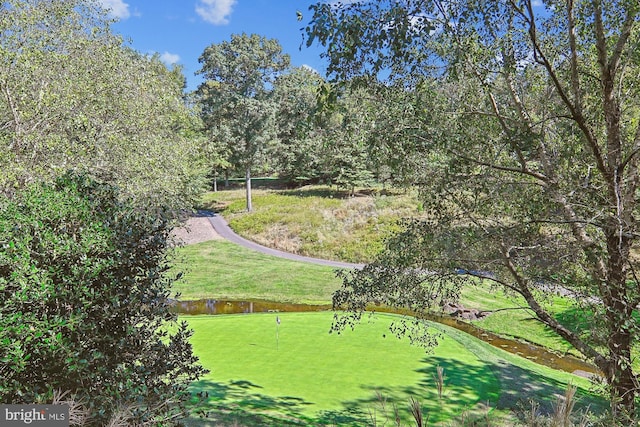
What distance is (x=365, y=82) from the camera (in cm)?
460

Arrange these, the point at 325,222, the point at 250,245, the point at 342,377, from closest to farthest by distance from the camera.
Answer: the point at 342,377
the point at 250,245
the point at 325,222

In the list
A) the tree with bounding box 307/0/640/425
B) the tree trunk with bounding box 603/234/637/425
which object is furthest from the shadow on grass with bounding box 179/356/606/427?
the tree with bounding box 307/0/640/425

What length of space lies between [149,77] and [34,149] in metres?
6.07

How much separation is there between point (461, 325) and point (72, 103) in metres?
12.9

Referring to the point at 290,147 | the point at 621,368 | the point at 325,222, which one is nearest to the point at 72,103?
the point at 621,368

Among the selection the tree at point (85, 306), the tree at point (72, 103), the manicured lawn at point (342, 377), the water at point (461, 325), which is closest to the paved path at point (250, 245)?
the water at point (461, 325)

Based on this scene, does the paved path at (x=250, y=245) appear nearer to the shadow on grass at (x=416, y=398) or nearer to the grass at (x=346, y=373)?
the grass at (x=346, y=373)

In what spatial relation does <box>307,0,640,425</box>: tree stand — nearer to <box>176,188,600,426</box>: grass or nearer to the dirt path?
<box>176,188,600,426</box>: grass

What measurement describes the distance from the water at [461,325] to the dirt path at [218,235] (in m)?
5.72

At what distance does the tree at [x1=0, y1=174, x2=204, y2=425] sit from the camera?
3035 millimetres

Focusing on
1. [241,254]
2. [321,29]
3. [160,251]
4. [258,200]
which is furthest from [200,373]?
[258,200]

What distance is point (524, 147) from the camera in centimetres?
416

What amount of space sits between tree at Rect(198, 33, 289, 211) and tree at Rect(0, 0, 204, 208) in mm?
18166

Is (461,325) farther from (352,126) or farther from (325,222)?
(325,222)
